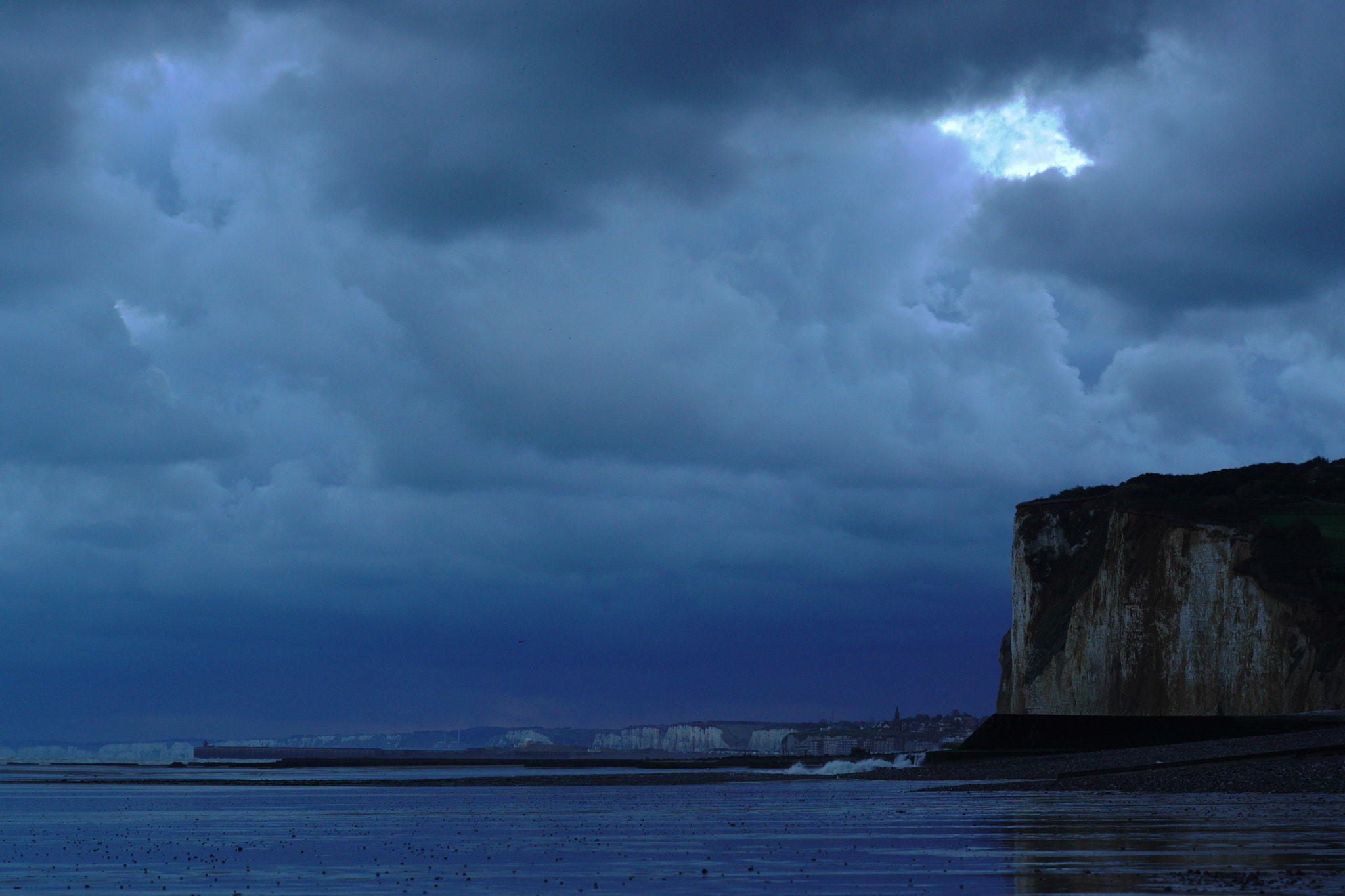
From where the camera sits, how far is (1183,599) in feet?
275

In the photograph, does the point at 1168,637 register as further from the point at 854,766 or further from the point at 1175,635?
the point at 854,766

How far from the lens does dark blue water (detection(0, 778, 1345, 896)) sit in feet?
51.0

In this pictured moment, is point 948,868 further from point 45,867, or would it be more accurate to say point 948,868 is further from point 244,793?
point 244,793

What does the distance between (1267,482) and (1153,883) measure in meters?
106

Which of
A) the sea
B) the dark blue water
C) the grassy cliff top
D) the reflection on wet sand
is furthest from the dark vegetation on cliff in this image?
the reflection on wet sand

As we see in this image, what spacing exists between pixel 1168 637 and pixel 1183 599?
2952 mm

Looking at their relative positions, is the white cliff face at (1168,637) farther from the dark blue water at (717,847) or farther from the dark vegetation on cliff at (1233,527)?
the dark blue water at (717,847)

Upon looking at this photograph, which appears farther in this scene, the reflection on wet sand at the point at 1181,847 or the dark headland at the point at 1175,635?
the dark headland at the point at 1175,635

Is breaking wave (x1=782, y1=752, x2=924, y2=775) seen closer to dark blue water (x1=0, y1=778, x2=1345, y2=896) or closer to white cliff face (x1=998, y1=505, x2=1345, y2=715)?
white cliff face (x1=998, y1=505, x2=1345, y2=715)

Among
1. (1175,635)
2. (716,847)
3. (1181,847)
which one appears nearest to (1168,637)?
(1175,635)

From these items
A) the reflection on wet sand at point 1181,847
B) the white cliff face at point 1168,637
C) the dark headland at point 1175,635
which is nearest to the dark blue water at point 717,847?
the reflection on wet sand at point 1181,847

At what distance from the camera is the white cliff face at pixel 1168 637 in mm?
74688

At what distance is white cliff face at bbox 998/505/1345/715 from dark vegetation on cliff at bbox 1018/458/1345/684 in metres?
0.30

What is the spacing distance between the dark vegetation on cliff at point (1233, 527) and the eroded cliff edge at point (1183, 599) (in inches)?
5.0
